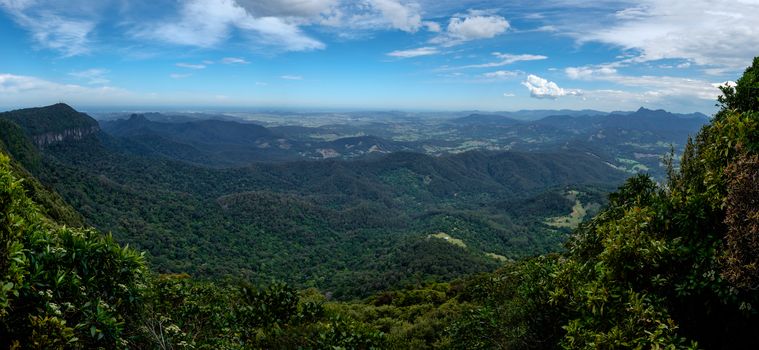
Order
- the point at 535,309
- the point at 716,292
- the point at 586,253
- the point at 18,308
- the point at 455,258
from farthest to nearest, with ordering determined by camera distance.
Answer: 1. the point at 455,258
2. the point at 586,253
3. the point at 535,309
4. the point at 716,292
5. the point at 18,308

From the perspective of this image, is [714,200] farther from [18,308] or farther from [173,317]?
[173,317]

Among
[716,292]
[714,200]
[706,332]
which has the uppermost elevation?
[714,200]

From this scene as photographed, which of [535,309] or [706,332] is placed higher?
[706,332]

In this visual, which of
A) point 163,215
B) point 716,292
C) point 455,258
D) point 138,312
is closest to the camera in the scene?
point 716,292

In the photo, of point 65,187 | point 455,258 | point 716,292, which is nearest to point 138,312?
point 716,292

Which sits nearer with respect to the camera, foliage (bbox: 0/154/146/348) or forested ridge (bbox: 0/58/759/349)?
foliage (bbox: 0/154/146/348)

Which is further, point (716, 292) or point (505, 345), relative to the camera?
point (505, 345)

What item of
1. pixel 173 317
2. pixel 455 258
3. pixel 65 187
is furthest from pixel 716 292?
pixel 65 187

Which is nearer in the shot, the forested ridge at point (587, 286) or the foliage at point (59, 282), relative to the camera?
the foliage at point (59, 282)

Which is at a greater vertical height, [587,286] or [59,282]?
[59,282]

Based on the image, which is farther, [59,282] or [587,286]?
[587,286]
